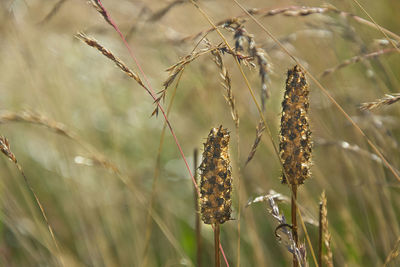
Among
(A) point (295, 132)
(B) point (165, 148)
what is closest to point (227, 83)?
(A) point (295, 132)

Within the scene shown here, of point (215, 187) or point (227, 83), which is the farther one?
point (227, 83)

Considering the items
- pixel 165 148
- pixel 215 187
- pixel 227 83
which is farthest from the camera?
pixel 165 148

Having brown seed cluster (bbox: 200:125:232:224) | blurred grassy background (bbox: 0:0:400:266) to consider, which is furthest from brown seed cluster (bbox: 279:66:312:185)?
blurred grassy background (bbox: 0:0:400:266)

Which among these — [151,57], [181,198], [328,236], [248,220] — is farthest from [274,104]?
[328,236]

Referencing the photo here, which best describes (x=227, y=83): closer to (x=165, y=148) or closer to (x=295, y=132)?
(x=295, y=132)

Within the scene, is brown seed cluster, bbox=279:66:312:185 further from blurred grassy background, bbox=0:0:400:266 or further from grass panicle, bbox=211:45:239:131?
blurred grassy background, bbox=0:0:400:266

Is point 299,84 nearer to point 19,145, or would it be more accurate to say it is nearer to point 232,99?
point 232,99

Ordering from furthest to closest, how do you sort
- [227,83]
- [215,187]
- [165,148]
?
[165,148] → [227,83] → [215,187]
